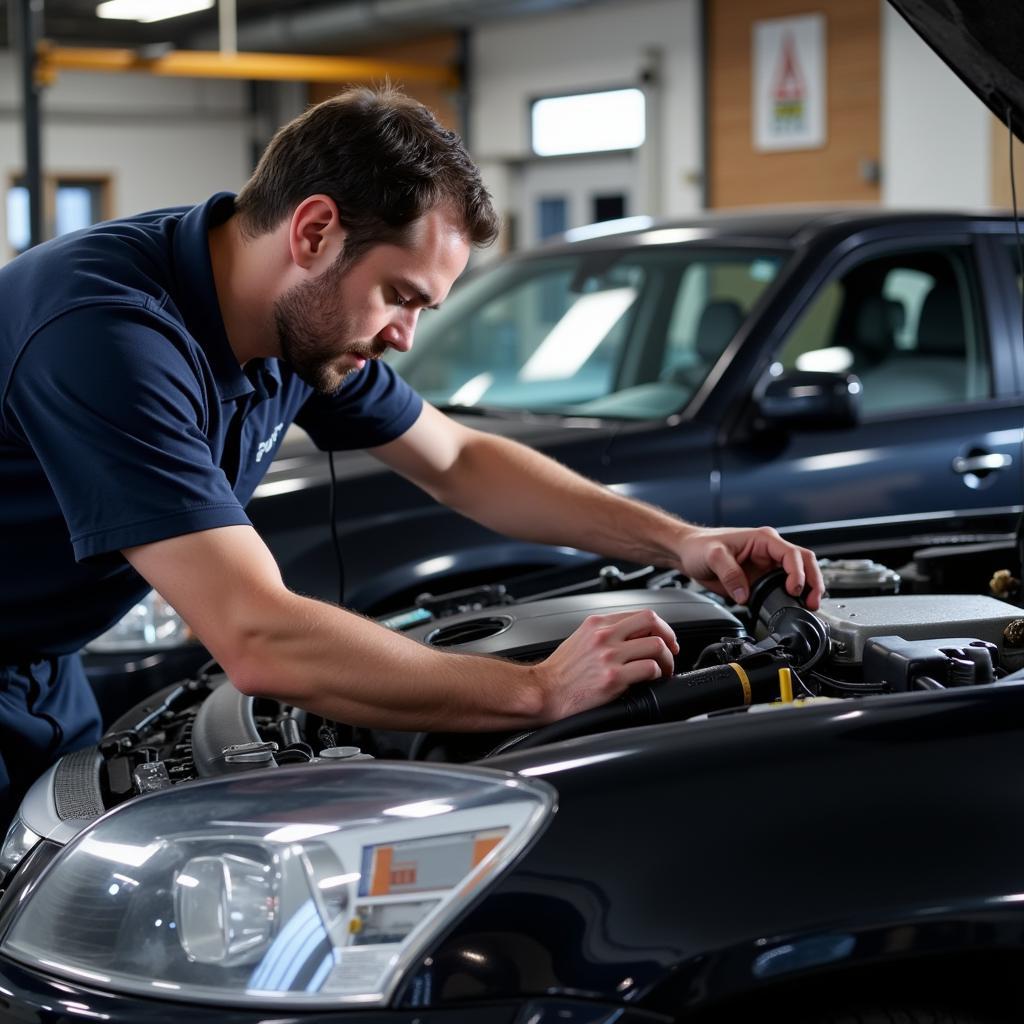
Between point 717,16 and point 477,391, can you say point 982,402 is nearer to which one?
point 477,391

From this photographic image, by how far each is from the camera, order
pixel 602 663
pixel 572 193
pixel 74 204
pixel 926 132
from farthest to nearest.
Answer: pixel 74 204 → pixel 572 193 → pixel 926 132 → pixel 602 663

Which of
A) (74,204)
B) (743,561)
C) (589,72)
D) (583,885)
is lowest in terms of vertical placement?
(583,885)

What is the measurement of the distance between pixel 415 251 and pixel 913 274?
2575 millimetres

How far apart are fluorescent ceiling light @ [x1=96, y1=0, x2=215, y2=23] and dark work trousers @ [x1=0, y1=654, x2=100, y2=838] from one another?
33.7 ft

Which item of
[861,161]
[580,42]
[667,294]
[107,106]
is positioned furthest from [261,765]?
[107,106]

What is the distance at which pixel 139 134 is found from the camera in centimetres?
Answer: 1600

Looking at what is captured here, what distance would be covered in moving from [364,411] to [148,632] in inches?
Answer: 31.4

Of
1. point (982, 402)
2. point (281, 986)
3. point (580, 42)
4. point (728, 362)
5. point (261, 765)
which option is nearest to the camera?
point (281, 986)

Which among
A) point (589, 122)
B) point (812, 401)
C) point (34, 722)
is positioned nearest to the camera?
point (34, 722)

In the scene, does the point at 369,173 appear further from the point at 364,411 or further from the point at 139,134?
the point at 139,134

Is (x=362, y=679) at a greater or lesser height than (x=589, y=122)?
lesser

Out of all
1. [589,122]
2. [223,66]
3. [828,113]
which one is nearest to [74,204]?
[223,66]

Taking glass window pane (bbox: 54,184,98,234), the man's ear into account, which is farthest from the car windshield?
glass window pane (bbox: 54,184,98,234)

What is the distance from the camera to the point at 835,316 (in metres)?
3.98
